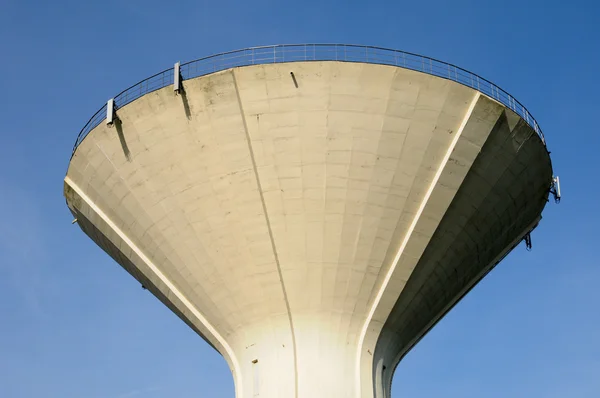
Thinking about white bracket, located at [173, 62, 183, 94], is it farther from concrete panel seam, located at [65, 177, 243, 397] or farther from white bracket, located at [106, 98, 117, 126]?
concrete panel seam, located at [65, 177, 243, 397]

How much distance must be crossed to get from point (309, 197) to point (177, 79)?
3.89 meters

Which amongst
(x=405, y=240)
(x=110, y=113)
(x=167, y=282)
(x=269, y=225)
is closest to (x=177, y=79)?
(x=110, y=113)

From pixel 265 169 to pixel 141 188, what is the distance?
3.01 meters

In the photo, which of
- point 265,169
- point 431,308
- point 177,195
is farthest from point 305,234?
point 431,308

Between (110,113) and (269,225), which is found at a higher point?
(110,113)

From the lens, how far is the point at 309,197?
18.0 metres

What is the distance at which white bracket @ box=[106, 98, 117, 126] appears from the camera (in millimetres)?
18547

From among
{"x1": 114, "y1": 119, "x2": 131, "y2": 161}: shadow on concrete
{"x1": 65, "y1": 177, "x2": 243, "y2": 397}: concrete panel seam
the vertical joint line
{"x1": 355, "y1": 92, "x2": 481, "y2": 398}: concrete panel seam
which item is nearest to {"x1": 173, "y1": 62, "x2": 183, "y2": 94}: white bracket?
the vertical joint line

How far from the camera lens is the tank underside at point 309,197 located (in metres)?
17.7

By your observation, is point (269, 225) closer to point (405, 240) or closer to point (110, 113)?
point (405, 240)

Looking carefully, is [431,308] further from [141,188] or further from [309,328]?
[141,188]

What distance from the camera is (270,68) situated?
1758 cm

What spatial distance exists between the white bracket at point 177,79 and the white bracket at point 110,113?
1694 millimetres

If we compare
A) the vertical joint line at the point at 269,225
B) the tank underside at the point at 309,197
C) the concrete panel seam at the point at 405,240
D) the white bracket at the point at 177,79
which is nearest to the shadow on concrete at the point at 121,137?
the tank underside at the point at 309,197
